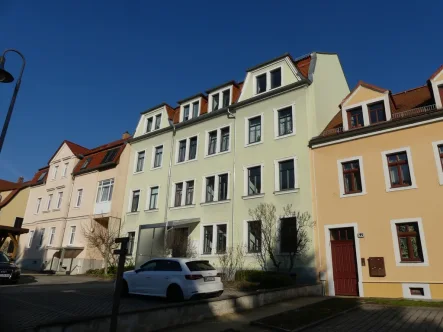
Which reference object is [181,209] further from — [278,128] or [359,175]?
[359,175]

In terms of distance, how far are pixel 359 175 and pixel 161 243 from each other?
48.7 feet

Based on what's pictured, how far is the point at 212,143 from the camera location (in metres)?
26.4

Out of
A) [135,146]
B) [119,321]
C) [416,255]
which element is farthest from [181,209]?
[119,321]

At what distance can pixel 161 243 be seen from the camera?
82.4 feet

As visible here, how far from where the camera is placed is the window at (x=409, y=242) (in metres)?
15.7

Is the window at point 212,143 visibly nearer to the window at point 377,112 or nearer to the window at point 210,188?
the window at point 210,188

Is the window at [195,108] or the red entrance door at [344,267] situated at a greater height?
the window at [195,108]

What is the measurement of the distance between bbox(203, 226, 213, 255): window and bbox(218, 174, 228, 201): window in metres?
2.33

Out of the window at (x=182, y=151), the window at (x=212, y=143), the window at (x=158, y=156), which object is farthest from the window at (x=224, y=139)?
the window at (x=158, y=156)

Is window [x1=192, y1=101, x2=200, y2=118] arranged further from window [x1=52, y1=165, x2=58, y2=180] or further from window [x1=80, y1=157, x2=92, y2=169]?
window [x1=52, y1=165, x2=58, y2=180]

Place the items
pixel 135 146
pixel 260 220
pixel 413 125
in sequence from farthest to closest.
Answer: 1. pixel 135 146
2. pixel 260 220
3. pixel 413 125

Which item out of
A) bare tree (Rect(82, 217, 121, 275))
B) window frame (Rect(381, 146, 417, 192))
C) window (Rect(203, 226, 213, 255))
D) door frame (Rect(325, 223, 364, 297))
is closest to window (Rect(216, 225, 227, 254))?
window (Rect(203, 226, 213, 255))

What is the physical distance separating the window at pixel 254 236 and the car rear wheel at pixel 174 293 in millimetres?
9275

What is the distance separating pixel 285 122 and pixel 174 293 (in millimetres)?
14017
